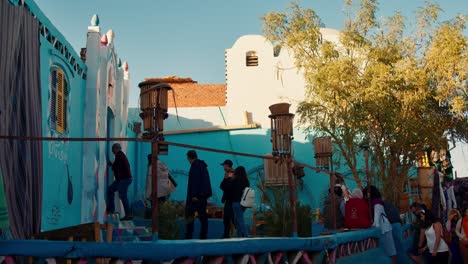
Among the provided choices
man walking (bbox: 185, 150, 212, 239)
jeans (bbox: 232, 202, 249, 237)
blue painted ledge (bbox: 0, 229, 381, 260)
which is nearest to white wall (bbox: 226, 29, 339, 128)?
jeans (bbox: 232, 202, 249, 237)

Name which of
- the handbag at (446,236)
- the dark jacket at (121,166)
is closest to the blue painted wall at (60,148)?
the dark jacket at (121,166)

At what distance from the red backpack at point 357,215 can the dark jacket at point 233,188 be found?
1.94 metres

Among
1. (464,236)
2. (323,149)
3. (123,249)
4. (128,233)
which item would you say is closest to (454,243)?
(464,236)

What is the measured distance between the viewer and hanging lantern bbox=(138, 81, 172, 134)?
23.8ft

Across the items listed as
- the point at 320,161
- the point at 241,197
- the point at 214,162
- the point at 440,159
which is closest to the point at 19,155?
the point at 241,197

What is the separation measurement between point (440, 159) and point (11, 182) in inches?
584

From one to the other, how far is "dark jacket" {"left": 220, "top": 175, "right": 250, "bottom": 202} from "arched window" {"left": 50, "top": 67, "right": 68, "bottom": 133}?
111 inches

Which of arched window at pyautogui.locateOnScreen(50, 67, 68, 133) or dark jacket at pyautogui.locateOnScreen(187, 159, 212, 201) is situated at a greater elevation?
arched window at pyautogui.locateOnScreen(50, 67, 68, 133)

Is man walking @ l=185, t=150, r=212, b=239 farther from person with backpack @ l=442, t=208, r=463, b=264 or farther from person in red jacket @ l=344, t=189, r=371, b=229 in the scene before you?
person with backpack @ l=442, t=208, r=463, b=264

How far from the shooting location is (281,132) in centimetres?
879

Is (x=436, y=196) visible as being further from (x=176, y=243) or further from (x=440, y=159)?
(x=176, y=243)

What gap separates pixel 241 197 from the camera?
9.22 metres

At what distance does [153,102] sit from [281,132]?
2200 mm

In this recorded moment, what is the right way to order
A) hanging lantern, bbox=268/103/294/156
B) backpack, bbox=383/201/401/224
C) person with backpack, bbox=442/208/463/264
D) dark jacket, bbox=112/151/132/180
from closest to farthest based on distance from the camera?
hanging lantern, bbox=268/103/294/156, dark jacket, bbox=112/151/132/180, person with backpack, bbox=442/208/463/264, backpack, bbox=383/201/401/224
